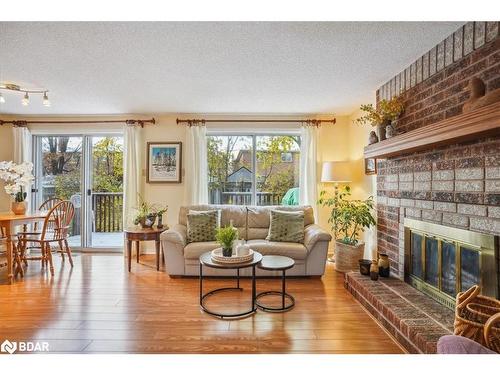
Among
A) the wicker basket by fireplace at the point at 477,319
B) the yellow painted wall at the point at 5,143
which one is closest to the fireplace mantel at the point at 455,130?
the wicker basket by fireplace at the point at 477,319

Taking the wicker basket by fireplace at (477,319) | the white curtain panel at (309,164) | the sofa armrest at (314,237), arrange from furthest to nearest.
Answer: the white curtain panel at (309,164) < the sofa armrest at (314,237) < the wicker basket by fireplace at (477,319)

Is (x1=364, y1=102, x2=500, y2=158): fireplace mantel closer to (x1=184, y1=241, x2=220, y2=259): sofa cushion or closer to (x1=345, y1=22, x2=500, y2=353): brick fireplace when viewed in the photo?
(x1=345, y1=22, x2=500, y2=353): brick fireplace

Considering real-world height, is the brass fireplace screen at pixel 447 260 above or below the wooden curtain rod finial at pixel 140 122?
below

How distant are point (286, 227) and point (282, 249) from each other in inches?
14.5

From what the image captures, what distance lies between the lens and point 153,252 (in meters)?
4.67

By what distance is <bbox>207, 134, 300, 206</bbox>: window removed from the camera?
476 centimetres

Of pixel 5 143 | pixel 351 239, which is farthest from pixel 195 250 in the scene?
pixel 5 143

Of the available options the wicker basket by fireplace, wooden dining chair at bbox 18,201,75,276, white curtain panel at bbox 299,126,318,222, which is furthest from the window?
the wicker basket by fireplace

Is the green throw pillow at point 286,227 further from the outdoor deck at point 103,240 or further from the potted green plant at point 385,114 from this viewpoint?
the outdoor deck at point 103,240

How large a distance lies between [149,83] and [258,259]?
2.27 metres

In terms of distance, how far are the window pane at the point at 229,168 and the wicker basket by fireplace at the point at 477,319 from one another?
347 cm

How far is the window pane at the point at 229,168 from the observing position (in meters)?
4.77

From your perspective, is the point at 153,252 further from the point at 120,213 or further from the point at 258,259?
the point at 258,259

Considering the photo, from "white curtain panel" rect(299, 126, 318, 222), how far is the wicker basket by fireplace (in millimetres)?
2860
